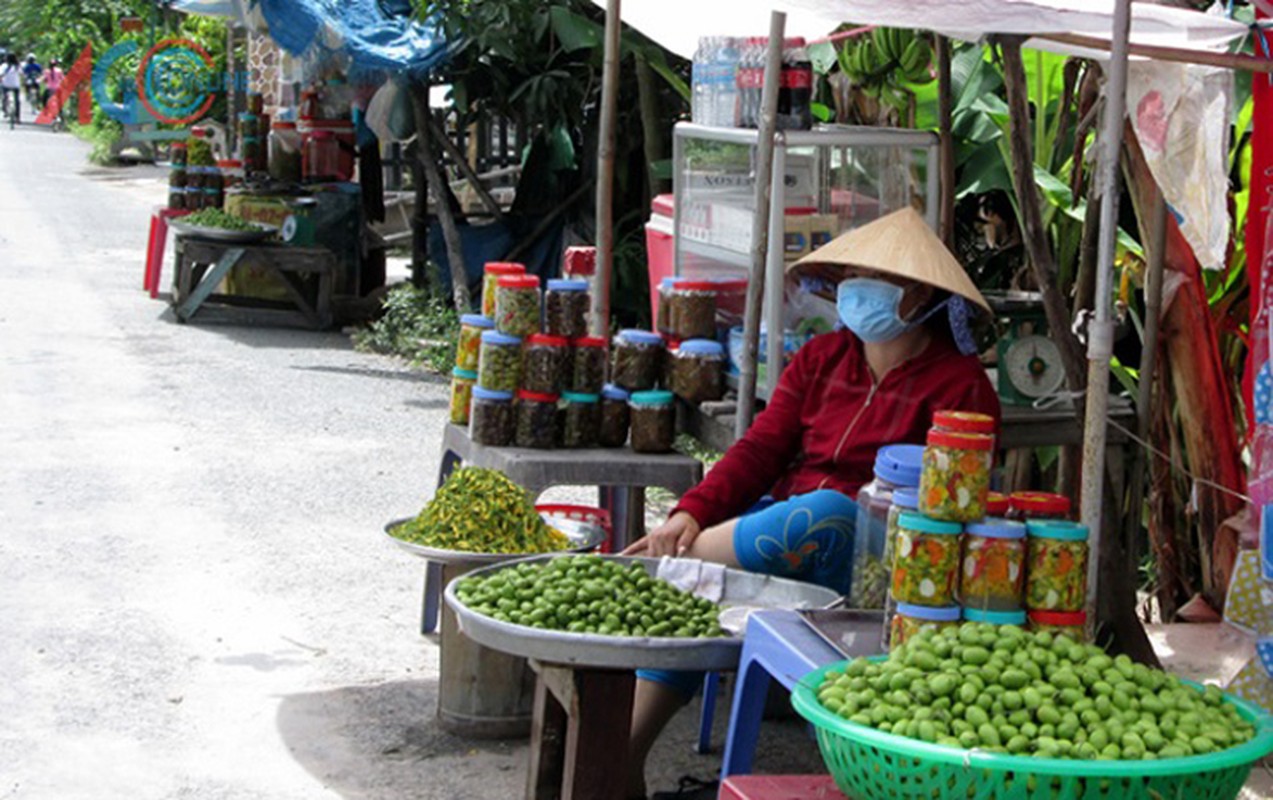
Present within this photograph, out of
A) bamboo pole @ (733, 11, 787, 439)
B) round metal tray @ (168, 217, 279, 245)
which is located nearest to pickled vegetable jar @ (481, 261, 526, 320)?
bamboo pole @ (733, 11, 787, 439)

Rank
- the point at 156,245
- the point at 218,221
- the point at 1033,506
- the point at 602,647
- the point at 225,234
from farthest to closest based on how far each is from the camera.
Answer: the point at 156,245 < the point at 218,221 < the point at 225,234 < the point at 602,647 < the point at 1033,506

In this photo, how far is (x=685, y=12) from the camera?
6.92 metres

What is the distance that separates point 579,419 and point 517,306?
0.43 metres

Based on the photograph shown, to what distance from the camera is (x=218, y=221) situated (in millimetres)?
13766

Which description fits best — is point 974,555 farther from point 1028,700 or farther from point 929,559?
point 1028,700

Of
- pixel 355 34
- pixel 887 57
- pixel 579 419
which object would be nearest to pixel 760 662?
pixel 579 419

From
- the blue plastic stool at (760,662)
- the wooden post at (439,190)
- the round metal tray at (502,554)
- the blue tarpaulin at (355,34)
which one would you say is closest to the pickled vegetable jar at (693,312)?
the round metal tray at (502,554)

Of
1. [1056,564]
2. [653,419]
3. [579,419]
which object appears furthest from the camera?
[579,419]

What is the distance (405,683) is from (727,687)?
105 cm

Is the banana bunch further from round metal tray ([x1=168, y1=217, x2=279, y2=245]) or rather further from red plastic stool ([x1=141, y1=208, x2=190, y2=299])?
red plastic stool ([x1=141, y1=208, x2=190, y2=299])

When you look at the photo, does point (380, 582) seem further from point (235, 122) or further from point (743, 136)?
point (235, 122)

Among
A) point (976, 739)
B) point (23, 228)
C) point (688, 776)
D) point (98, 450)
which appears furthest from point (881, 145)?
point (23, 228)

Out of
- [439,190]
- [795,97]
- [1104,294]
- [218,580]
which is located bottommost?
[218,580]

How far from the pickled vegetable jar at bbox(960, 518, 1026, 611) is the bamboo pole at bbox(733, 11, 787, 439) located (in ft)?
6.75
